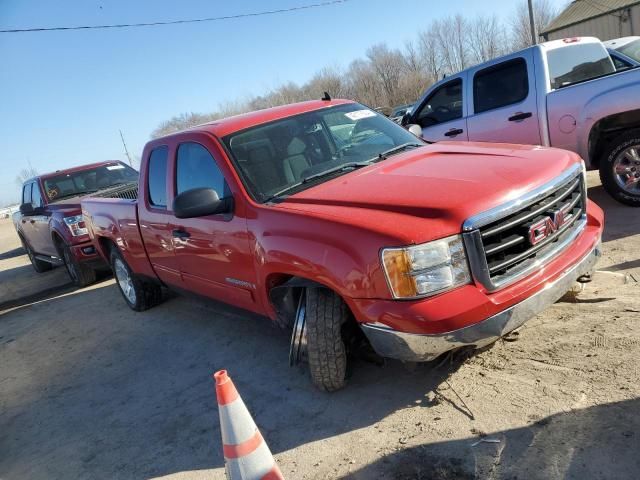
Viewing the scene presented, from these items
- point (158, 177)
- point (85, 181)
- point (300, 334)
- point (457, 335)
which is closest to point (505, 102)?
point (158, 177)

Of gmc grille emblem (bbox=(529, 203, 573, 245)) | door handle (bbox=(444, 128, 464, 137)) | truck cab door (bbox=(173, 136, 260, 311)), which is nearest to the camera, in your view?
gmc grille emblem (bbox=(529, 203, 573, 245))

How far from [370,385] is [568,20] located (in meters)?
41.1

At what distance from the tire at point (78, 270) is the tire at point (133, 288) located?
193 cm

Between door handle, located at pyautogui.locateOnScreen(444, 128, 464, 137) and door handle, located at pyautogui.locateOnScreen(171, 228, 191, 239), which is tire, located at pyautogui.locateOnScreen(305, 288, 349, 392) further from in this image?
door handle, located at pyautogui.locateOnScreen(444, 128, 464, 137)

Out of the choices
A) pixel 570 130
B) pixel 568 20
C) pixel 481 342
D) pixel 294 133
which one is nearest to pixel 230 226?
pixel 294 133

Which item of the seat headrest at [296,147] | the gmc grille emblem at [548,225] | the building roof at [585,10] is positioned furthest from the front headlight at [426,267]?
the building roof at [585,10]

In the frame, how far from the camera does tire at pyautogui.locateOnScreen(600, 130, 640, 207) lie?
5.40 metres

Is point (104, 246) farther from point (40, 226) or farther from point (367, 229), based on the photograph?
point (367, 229)

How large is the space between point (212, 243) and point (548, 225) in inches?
90.0

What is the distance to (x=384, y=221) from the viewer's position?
270 centimetres

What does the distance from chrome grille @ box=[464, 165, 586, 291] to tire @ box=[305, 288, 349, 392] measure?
860mm

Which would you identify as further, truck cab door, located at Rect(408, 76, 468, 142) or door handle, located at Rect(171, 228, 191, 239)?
truck cab door, located at Rect(408, 76, 468, 142)

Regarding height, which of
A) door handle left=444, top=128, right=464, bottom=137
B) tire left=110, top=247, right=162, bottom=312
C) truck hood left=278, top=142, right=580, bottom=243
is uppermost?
truck hood left=278, top=142, right=580, bottom=243

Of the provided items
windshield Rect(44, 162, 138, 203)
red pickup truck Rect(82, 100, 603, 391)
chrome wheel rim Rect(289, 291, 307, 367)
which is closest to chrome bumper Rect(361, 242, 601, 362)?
red pickup truck Rect(82, 100, 603, 391)
